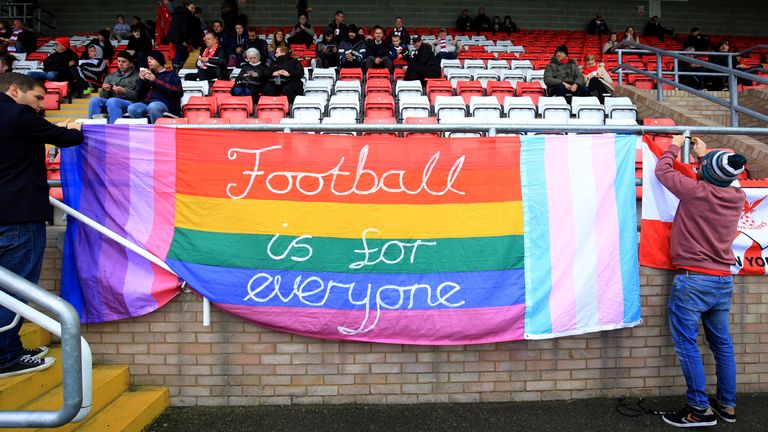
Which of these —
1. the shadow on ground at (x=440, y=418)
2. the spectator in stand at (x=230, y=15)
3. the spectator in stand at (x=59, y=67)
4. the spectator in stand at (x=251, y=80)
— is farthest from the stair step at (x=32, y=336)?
the spectator in stand at (x=230, y=15)

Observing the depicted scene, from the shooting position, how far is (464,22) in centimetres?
1969

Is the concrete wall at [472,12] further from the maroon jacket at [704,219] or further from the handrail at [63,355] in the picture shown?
the handrail at [63,355]

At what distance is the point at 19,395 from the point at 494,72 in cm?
1047

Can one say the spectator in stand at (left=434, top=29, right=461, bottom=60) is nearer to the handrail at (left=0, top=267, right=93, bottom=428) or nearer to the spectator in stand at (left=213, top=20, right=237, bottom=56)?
the spectator in stand at (left=213, top=20, right=237, bottom=56)

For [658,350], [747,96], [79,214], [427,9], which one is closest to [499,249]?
[658,350]

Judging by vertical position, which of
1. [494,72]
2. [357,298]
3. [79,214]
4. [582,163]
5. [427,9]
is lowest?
[357,298]

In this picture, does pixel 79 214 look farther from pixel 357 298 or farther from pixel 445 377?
pixel 445 377

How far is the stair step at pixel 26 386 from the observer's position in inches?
131

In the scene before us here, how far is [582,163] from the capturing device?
431 centimetres

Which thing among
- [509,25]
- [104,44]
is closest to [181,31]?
[104,44]

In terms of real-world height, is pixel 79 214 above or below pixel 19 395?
above

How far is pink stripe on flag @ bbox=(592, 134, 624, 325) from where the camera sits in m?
4.27

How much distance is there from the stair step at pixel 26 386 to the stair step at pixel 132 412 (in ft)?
1.31

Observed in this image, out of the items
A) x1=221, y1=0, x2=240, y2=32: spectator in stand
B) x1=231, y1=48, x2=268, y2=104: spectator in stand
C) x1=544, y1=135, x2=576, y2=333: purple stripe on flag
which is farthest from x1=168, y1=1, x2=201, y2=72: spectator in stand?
x1=544, y1=135, x2=576, y2=333: purple stripe on flag
